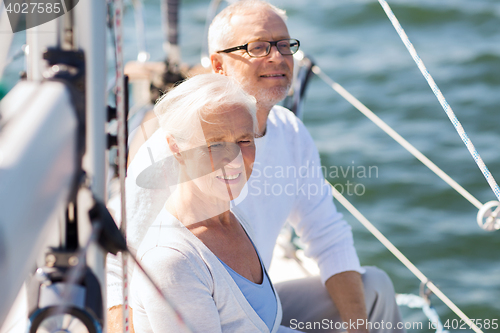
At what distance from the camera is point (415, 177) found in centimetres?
336

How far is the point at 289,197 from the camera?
133 cm

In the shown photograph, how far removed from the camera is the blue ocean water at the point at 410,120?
9.19 feet

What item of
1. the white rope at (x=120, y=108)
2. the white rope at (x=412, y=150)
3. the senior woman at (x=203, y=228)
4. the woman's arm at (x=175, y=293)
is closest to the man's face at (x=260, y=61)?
the senior woman at (x=203, y=228)

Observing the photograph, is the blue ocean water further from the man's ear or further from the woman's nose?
the woman's nose

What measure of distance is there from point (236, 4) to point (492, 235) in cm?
214

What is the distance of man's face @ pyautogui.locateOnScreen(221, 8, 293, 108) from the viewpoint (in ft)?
4.26

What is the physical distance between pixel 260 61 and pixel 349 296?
60 cm

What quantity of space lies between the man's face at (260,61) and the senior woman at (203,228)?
0.30 m

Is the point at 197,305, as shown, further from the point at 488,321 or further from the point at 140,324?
the point at 488,321

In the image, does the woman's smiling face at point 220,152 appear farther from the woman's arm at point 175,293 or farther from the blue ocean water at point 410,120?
the blue ocean water at point 410,120

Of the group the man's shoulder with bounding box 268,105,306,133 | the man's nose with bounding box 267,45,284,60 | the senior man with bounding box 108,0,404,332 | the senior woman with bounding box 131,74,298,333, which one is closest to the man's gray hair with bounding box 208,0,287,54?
the senior man with bounding box 108,0,404,332

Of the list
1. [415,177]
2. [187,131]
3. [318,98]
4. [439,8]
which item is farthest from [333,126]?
[187,131]

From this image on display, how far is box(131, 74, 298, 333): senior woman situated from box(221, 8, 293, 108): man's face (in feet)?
0.99

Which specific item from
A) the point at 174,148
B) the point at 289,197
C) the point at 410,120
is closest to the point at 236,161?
the point at 174,148
